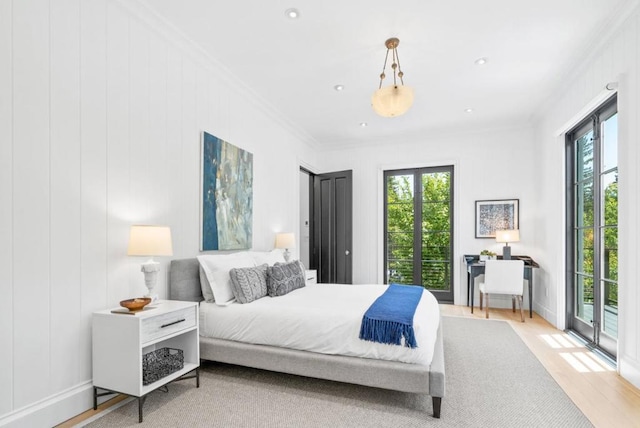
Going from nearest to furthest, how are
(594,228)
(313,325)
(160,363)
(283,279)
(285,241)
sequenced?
(160,363), (313,325), (283,279), (594,228), (285,241)

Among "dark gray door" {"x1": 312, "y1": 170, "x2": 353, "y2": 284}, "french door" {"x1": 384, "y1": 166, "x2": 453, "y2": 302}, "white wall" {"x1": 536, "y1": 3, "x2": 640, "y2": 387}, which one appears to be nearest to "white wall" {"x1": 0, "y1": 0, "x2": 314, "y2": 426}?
"dark gray door" {"x1": 312, "y1": 170, "x2": 353, "y2": 284}

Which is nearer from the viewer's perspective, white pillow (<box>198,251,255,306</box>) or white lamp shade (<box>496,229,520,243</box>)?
white pillow (<box>198,251,255,306</box>)

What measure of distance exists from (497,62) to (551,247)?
2427 millimetres

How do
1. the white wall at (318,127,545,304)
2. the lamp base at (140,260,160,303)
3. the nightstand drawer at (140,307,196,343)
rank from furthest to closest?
the white wall at (318,127,545,304), the lamp base at (140,260,160,303), the nightstand drawer at (140,307,196,343)

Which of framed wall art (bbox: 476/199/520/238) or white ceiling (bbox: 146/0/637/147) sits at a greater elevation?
white ceiling (bbox: 146/0/637/147)

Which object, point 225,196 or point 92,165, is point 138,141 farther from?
point 225,196

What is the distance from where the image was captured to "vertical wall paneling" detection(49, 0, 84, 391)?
6.68ft

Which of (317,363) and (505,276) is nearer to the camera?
(317,363)

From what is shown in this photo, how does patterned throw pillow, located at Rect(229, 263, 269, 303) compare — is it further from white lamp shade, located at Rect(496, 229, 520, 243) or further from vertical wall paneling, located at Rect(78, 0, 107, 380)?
white lamp shade, located at Rect(496, 229, 520, 243)

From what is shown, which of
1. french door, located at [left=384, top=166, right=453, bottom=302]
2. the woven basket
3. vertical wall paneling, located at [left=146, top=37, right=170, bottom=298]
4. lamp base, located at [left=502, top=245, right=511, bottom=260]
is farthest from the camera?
french door, located at [left=384, top=166, right=453, bottom=302]

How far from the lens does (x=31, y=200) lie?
1.92 metres

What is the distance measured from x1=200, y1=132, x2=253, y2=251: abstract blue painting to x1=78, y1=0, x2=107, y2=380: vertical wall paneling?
99 centimetres

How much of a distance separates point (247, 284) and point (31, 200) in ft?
5.07

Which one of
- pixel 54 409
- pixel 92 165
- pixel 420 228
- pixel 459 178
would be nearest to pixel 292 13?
pixel 92 165
